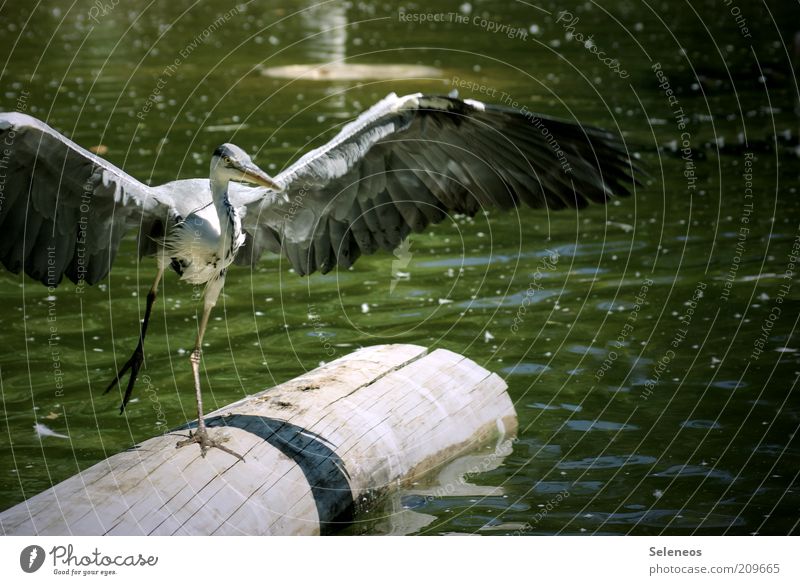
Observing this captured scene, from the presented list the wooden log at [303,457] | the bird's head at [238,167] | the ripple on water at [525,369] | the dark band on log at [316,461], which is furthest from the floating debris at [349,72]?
the dark band on log at [316,461]

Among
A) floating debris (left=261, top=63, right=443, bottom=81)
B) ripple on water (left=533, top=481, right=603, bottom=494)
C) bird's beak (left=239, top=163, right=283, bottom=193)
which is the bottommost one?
ripple on water (left=533, top=481, right=603, bottom=494)

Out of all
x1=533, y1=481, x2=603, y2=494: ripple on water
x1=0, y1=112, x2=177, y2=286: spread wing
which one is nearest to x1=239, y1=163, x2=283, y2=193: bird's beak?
x1=0, y1=112, x2=177, y2=286: spread wing

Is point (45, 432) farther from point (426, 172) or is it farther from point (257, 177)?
point (426, 172)

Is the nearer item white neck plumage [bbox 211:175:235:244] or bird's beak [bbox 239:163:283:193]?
bird's beak [bbox 239:163:283:193]

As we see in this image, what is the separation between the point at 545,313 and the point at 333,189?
127 inches

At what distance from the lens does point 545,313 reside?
923 centimetres

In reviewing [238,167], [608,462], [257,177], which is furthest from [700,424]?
[238,167]

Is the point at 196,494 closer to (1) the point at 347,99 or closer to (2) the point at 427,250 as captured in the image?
(2) the point at 427,250

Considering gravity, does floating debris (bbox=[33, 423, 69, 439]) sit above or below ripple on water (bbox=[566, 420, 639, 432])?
above

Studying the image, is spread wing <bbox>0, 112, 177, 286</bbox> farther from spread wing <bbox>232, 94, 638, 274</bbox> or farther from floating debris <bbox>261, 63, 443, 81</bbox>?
floating debris <bbox>261, 63, 443, 81</bbox>

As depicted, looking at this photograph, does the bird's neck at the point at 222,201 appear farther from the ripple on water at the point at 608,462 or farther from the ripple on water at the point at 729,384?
the ripple on water at the point at 729,384

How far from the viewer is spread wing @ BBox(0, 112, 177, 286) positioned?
5.66 metres

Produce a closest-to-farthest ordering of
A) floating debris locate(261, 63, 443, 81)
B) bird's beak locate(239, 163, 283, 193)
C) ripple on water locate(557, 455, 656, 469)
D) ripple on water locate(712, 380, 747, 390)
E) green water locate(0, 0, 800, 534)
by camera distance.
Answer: bird's beak locate(239, 163, 283, 193) < green water locate(0, 0, 800, 534) < ripple on water locate(557, 455, 656, 469) < ripple on water locate(712, 380, 747, 390) < floating debris locate(261, 63, 443, 81)

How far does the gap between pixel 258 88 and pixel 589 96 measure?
531 cm
